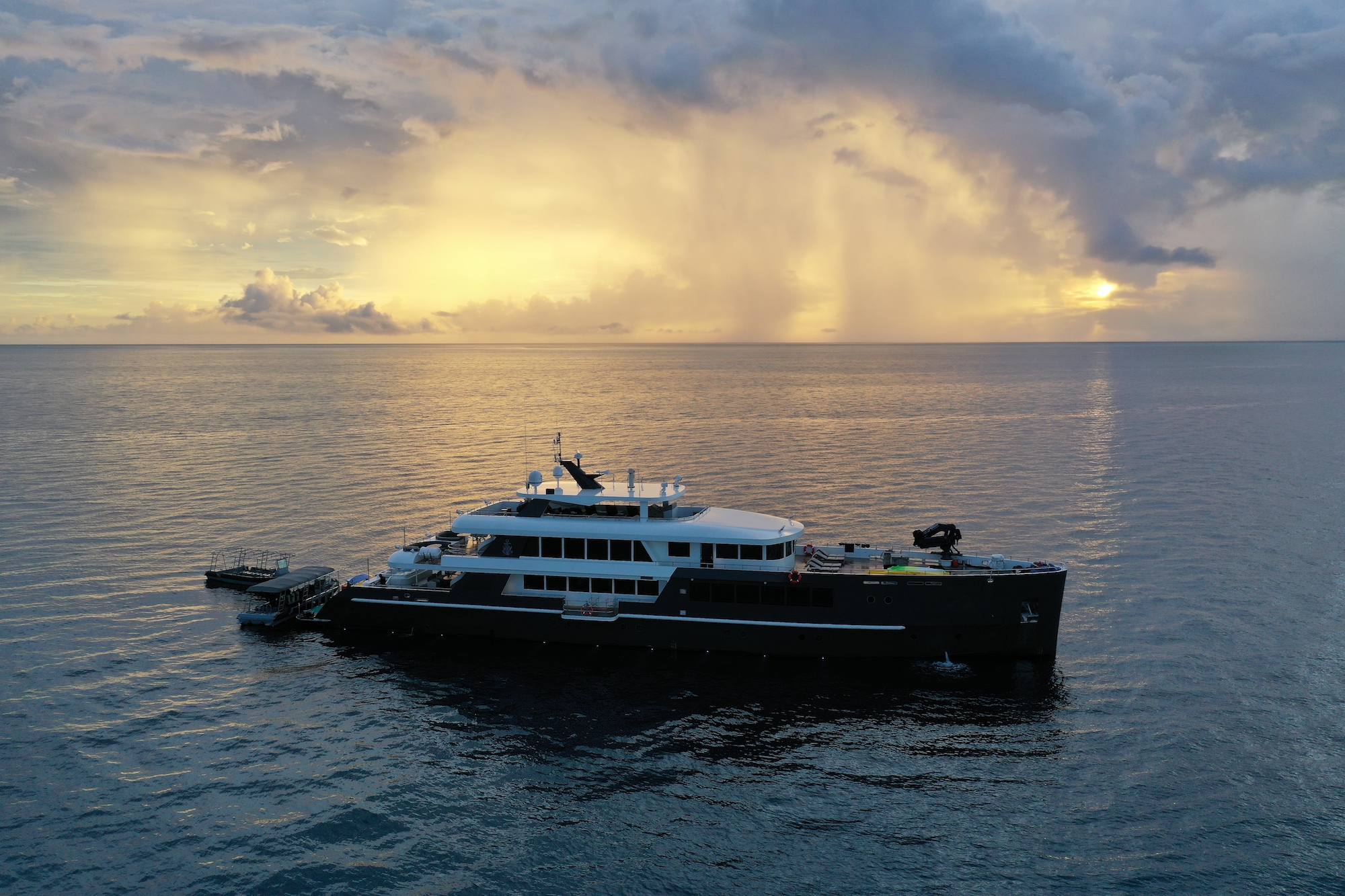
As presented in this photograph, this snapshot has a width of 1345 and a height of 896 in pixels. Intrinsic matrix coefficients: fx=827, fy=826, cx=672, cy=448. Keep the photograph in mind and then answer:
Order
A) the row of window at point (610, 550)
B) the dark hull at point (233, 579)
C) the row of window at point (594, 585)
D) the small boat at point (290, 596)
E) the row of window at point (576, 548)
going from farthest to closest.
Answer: the dark hull at point (233, 579), the small boat at point (290, 596), the row of window at point (594, 585), the row of window at point (576, 548), the row of window at point (610, 550)

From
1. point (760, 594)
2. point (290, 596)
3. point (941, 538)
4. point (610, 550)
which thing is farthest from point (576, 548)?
point (941, 538)

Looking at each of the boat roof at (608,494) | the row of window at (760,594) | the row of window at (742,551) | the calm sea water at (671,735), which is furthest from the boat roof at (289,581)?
the row of window at (760,594)

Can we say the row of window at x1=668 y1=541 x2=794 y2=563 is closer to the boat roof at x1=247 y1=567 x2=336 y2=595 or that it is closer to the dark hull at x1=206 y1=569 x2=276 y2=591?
the boat roof at x1=247 y1=567 x2=336 y2=595

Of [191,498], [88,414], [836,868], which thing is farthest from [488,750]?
[88,414]

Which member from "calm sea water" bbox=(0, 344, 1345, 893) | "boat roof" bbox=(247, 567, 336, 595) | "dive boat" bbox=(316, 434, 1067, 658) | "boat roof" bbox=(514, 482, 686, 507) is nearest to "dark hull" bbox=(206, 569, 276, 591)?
"boat roof" bbox=(247, 567, 336, 595)

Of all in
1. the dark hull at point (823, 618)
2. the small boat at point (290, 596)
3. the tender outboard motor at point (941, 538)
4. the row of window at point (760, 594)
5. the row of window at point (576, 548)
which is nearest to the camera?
the dark hull at point (823, 618)

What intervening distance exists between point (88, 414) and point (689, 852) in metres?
139

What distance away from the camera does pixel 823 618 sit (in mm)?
36375

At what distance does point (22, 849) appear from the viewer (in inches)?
914

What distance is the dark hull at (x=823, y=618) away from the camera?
35594 mm

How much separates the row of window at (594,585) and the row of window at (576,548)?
107 centimetres

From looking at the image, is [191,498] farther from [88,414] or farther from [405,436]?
[88,414]

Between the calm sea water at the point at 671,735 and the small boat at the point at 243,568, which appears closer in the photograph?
the calm sea water at the point at 671,735

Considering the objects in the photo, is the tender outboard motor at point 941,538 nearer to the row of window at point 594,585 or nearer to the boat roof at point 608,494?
the boat roof at point 608,494
